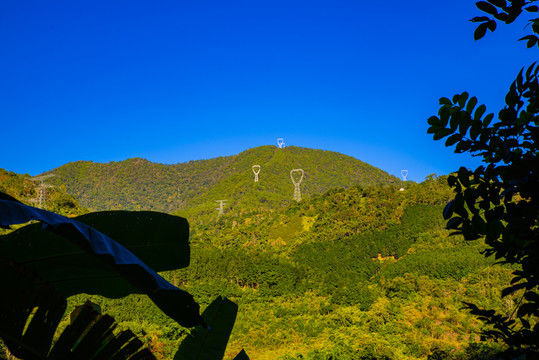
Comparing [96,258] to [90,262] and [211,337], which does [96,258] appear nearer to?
[90,262]

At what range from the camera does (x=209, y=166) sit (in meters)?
88.8

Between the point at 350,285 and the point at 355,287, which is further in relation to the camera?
the point at 350,285

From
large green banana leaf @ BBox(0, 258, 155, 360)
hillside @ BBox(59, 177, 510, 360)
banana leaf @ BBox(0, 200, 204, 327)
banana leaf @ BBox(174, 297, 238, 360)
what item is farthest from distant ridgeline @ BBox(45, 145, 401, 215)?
large green banana leaf @ BBox(0, 258, 155, 360)

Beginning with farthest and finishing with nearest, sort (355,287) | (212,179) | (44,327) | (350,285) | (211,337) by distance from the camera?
(212,179) → (350,285) → (355,287) → (211,337) → (44,327)

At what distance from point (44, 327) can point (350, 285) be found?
951cm

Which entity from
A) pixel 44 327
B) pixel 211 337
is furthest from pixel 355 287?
pixel 44 327

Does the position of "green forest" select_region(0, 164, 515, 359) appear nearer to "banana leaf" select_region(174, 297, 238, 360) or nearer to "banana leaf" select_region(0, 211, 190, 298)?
"banana leaf" select_region(174, 297, 238, 360)

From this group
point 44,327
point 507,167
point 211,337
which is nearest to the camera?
point 44,327

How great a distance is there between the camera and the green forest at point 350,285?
21.5 feet

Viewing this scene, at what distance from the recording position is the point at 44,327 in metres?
0.95

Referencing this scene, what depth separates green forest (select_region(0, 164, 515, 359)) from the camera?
21.5 feet

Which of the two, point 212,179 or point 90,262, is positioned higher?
point 212,179

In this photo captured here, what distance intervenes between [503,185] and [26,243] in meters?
1.76

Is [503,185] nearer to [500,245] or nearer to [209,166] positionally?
[500,245]
